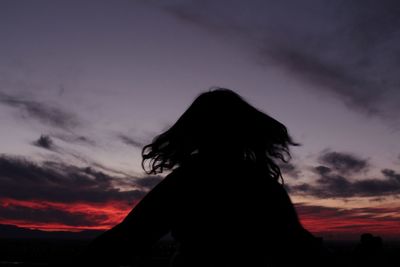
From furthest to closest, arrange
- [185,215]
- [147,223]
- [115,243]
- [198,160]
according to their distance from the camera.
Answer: [198,160]
[185,215]
[147,223]
[115,243]

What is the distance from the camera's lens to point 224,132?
2031mm

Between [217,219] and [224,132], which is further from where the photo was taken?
[224,132]

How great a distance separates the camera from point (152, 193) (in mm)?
1711

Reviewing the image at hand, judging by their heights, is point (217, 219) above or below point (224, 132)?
below

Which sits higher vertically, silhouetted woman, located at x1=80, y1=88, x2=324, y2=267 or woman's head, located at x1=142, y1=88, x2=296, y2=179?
woman's head, located at x1=142, y1=88, x2=296, y2=179

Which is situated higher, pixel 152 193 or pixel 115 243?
pixel 152 193

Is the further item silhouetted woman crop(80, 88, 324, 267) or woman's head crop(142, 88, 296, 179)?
woman's head crop(142, 88, 296, 179)

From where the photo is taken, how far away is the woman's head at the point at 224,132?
79.6 inches

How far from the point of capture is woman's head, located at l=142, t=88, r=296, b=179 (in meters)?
2.02

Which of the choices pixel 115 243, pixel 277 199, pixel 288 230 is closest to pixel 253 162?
pixel 277 199

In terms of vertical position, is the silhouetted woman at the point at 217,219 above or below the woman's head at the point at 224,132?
below

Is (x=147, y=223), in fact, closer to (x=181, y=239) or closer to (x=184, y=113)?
(x=181, y=239)

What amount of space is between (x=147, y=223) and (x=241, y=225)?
Result: 15.2 inches

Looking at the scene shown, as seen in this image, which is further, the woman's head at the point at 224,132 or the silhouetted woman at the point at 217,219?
the woman's head at the point at 224,132
